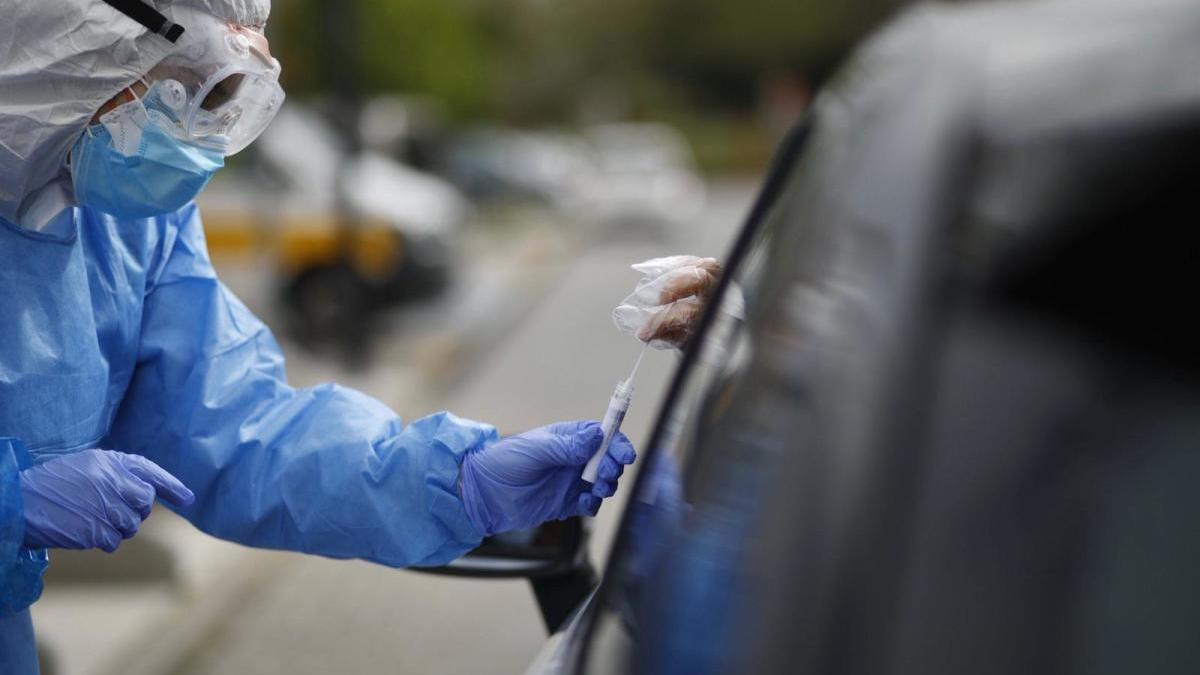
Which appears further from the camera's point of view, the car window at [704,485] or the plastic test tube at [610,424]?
the plastic test tube at [610,424]

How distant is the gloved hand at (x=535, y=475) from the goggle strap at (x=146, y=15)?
81cm

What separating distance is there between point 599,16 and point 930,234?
60141 mm

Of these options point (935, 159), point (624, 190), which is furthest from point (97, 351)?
point (624, 190)

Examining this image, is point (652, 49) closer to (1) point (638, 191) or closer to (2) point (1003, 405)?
(1) point (638, 191)

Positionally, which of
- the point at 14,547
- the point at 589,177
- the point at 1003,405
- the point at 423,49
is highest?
the point at 423,49

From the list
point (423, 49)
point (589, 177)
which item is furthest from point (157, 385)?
point (423, 49)

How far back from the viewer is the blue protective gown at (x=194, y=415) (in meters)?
2.12

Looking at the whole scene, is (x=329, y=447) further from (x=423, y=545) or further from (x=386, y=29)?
(x=386, y=29)

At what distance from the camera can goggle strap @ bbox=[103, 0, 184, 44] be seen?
215 cm

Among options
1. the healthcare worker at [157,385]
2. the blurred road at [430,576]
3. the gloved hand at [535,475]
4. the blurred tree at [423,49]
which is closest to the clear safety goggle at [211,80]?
the healthcare worker at [157,385]

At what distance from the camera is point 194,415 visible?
7.45 feet

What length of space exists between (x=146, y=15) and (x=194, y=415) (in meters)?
0.63

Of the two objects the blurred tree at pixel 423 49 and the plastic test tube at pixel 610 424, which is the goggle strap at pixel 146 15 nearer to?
the plastic test tube at pixel 610 424

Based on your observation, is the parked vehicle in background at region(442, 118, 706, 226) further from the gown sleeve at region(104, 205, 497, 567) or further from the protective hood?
the protective hood
